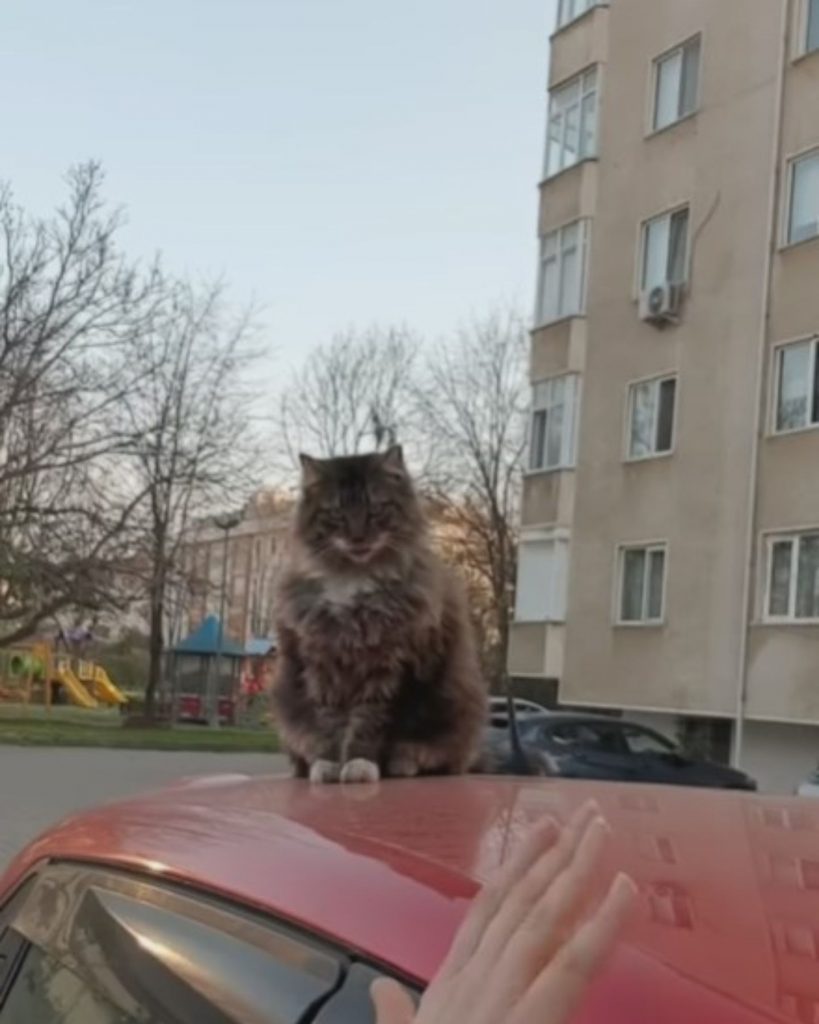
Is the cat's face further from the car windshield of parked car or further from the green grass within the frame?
the green grass

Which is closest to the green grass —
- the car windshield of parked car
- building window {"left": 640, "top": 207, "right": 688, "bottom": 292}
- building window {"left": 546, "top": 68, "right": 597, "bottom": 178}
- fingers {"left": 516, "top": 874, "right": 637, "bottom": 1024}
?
the car windshield of parked car

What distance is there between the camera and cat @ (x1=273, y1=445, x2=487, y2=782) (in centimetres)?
368

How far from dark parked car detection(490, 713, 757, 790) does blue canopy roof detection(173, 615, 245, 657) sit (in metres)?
26.5

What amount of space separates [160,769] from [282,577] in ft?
65.8

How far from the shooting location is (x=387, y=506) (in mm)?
4480

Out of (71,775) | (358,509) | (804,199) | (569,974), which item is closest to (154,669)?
(71,775)

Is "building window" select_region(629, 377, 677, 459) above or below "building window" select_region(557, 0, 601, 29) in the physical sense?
below

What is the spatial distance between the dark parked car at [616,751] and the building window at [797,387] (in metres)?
5.59

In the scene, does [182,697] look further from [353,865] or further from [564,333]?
[353,865]

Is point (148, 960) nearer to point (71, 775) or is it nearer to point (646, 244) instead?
point (71, 775)

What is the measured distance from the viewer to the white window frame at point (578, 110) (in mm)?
27094

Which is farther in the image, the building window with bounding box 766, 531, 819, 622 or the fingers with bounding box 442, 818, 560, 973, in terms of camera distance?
the building window with bounding box 766, 531, 819, 622

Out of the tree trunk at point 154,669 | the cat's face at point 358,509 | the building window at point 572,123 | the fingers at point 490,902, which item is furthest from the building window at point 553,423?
the fingers at point 490,902

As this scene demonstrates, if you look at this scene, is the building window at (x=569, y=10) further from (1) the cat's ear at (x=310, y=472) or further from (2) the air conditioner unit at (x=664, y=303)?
(1) the cat's ear at (x=310, y=472)
